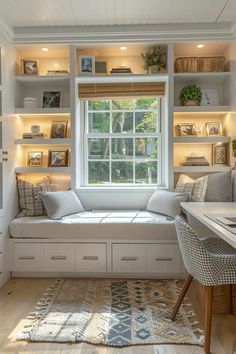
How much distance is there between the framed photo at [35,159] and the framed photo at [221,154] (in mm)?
2025

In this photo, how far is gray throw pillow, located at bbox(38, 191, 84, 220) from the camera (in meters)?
3.08

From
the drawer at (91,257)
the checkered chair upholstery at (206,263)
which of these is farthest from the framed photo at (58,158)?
the checkered chair upholstery at (206,263)

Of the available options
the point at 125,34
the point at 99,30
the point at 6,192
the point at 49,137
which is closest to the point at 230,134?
the point at 125,34

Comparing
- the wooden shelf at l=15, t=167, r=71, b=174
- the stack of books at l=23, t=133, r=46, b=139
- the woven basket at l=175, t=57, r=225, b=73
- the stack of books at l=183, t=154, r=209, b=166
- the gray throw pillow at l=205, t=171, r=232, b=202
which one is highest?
the woven basket at l=175, t=57, r=225, b=73

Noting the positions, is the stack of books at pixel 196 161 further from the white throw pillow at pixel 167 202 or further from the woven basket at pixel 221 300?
the woven basket at pixel 221 300

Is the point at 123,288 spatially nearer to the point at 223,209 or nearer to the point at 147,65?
the point at 223,209

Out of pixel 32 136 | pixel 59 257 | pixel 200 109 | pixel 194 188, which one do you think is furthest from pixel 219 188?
pixel 32 136

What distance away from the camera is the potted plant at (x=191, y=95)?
3340mm

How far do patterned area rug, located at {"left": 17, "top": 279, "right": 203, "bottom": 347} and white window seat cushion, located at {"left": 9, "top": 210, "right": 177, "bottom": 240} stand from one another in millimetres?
437

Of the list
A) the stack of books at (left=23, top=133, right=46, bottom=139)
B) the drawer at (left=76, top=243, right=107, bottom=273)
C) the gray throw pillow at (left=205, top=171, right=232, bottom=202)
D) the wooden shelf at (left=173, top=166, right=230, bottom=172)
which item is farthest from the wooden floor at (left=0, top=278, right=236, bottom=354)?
the stack of books at (left=23, top=133, right=46, bottom=139)

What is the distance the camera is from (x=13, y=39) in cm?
324

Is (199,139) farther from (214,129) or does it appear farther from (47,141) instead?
(47,141)

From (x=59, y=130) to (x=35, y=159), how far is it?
0.45 metres

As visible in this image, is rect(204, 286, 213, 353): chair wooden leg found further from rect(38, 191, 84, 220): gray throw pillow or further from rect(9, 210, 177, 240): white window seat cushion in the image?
rect(38, 191, 84, 220): gray throw pillow
